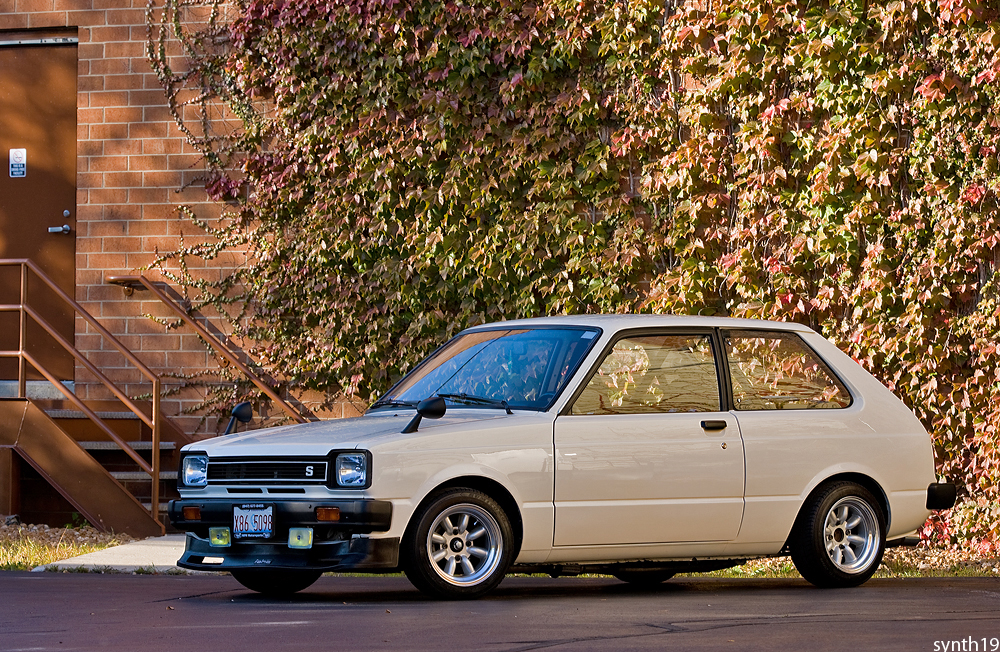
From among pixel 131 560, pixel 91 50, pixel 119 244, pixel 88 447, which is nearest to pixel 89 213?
pixel 119 244

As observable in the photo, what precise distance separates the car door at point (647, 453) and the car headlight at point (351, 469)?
1065 millimetres

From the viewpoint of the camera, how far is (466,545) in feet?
24.4

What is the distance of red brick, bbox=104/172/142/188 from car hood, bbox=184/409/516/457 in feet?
22.0

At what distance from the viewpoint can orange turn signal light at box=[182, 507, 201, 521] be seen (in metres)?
7.74

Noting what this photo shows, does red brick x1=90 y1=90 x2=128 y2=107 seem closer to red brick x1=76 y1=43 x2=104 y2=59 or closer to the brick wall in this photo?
the brick wall

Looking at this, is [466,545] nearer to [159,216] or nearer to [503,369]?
[503,369]

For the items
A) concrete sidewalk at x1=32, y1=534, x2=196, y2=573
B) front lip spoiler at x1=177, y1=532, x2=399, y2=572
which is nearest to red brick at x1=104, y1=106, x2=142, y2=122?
concrete sidewalk at x1=32, y1=534, x2=196, y2=573

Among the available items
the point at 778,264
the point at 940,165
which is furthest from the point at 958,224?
the point at 778,264

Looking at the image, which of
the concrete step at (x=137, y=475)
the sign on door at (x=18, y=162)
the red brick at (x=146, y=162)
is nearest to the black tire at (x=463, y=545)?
the concrete step at (x=137, y=475)

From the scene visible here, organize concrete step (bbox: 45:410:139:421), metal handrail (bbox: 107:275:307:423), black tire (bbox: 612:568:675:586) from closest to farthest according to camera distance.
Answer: black tire (bbox: 612:568:675:586)
concrete step (bbox: 45:410:139:421)
metal handrail (bbox: 107:275:307:423)

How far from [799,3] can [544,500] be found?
6283mm

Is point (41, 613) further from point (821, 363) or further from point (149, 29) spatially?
point (149, 29)

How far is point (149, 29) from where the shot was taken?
46.8 feet

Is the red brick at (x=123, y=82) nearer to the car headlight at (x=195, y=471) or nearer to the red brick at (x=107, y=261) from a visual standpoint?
the red brick at (x=107, y=261)
